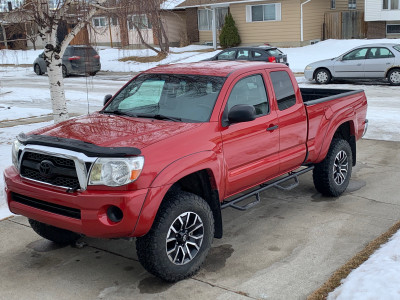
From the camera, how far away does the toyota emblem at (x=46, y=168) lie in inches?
183

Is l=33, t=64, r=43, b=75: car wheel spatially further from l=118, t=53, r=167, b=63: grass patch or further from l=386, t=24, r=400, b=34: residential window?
l=386, t=24, r=400, b=34: residential window

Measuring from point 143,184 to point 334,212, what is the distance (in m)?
3.10

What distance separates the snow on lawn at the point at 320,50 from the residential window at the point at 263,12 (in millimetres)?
3028

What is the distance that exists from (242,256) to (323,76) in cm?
1557

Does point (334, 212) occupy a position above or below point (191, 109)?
below

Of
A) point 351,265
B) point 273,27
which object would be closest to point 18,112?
point 351,265

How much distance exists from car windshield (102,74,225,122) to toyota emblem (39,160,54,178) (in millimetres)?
1254

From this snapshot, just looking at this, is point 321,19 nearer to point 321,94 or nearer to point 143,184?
point 321,94

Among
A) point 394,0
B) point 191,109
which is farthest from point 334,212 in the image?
point 394,0

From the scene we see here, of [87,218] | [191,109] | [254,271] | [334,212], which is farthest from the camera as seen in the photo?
[334,212]

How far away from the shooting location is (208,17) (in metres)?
37.8

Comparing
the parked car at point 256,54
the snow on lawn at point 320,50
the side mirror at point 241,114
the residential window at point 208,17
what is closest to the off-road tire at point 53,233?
the side mirror at point 241,114

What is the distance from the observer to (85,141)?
184 inches

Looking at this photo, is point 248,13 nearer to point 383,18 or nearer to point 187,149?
point 383,18
